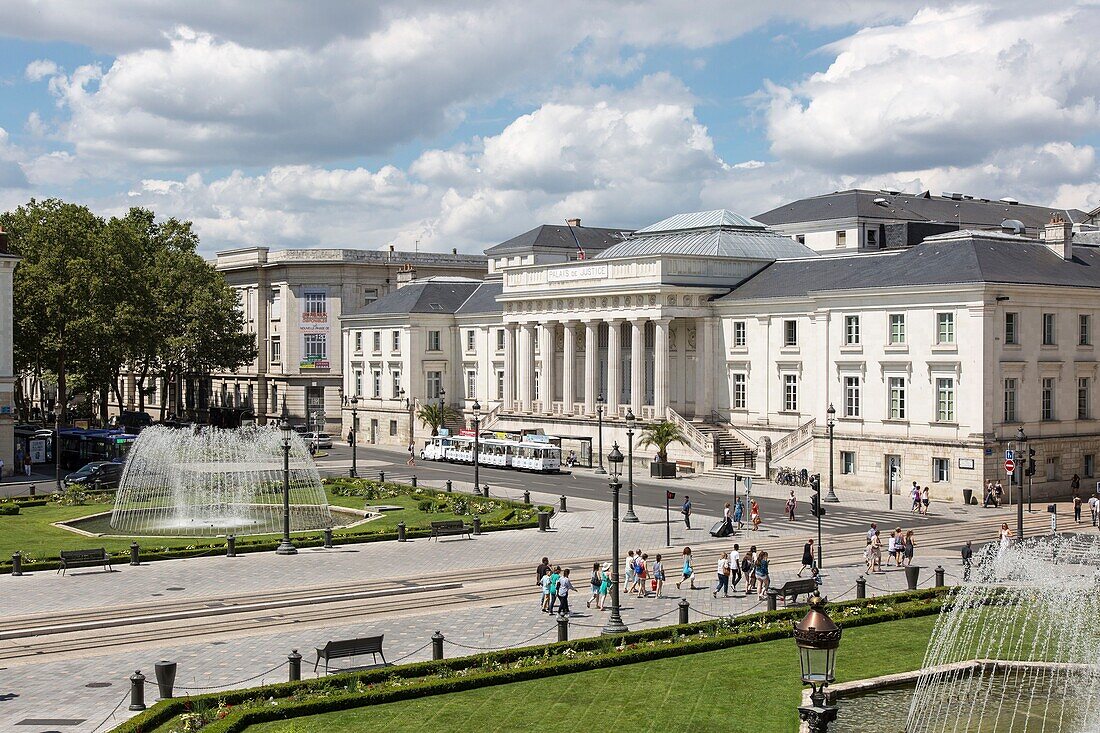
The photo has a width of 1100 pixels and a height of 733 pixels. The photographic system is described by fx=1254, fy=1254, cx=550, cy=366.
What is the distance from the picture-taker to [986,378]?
67.6 m

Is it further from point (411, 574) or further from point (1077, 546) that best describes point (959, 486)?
point (411, 574)

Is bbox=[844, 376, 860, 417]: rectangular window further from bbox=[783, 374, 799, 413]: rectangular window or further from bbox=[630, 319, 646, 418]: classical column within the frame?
bbox=[630, 319, 646, 418]: classical column

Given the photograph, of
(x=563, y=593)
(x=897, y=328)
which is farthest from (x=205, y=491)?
(x=897, y=328)

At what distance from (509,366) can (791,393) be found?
30.1 m

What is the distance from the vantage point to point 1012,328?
2721 inches

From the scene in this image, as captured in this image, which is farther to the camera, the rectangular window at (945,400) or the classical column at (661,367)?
the classical column at (661,367)

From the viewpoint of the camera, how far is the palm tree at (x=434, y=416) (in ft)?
346

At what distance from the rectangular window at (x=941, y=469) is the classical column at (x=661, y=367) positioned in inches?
913

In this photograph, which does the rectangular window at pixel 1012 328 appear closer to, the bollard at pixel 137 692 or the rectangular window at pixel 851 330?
the rectangular window at pixel 851 330

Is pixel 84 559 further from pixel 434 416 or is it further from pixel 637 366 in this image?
pixel 434 416

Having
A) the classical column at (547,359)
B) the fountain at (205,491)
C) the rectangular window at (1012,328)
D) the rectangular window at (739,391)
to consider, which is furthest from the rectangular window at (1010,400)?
the classical column at (547,359)

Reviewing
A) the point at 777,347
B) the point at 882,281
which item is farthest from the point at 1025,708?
the point at 777,347

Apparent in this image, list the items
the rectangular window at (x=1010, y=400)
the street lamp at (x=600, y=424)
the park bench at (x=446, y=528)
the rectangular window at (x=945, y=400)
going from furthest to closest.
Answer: the street lamp at (x=600, y=424), the rectangular window at (x=945, y=400), the rectangular window at (x=1010, y=400), the park bench at (x=446, y=528)

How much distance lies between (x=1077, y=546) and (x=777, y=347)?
1387 inches
